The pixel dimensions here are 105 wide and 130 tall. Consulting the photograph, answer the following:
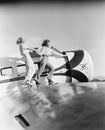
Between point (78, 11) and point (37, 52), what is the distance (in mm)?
705

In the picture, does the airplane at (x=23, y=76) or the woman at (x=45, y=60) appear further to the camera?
the woman at (x=45, y=60)

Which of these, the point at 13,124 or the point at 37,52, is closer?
the point at 13,124

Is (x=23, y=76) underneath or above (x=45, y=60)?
underneath

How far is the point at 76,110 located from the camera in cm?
175

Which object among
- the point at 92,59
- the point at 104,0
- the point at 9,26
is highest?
the point at 104,0

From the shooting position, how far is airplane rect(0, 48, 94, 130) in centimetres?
183

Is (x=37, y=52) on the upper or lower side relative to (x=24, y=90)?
upper

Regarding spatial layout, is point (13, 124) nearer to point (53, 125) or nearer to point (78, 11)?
point (53, 125)

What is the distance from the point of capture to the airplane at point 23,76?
183 cm

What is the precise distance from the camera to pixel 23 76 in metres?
2.22

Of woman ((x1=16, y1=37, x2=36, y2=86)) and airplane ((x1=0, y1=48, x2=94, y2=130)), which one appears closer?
airplane ((x1=0, y1=48, x2=94, y2=130))

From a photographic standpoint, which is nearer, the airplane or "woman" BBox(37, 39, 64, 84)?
the airplane

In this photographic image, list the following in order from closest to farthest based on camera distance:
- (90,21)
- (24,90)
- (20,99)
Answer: (20,99) < (24,90) < (90,21)

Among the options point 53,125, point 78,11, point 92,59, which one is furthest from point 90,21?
point 53,125
